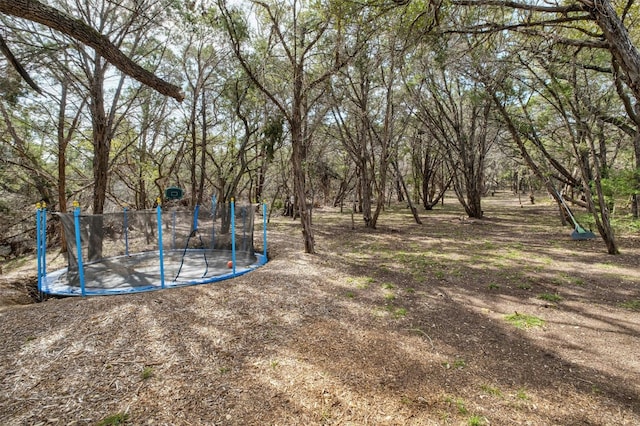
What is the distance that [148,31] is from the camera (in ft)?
32.2

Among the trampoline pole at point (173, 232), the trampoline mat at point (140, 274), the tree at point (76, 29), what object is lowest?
the trampoline mat at point (140, 274)

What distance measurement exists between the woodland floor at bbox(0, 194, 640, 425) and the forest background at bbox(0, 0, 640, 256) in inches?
97.8

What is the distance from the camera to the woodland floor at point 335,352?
2.37 metres

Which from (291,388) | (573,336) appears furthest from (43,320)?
(573,336)

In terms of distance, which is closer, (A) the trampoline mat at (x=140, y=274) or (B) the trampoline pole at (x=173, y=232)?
(A) the trampoline mat at (x=140, y=274)

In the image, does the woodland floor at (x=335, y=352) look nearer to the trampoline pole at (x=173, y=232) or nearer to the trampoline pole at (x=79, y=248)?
the trampoline pole at (x=79, y=248)

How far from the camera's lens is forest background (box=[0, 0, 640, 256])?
4.04 m

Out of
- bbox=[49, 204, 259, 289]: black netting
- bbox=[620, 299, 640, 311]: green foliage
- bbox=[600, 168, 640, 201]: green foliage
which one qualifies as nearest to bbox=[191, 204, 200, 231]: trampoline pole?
bbox=[49, 204, 259, 289]: black netting

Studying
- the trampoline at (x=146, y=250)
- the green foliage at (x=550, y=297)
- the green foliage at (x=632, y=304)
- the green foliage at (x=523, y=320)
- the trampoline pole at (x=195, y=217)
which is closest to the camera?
the green foliage at (x=523, y=320)

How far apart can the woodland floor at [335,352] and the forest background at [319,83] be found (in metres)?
2.48

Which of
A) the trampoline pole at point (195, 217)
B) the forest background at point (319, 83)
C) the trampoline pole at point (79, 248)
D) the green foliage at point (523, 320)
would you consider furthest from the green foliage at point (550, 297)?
the trampoline pole at point (195, 217)

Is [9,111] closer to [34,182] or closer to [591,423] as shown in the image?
[34,182]

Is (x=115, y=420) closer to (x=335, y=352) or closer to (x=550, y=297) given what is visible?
(x=335, y=352)

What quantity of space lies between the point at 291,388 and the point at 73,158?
16516 millimetres
